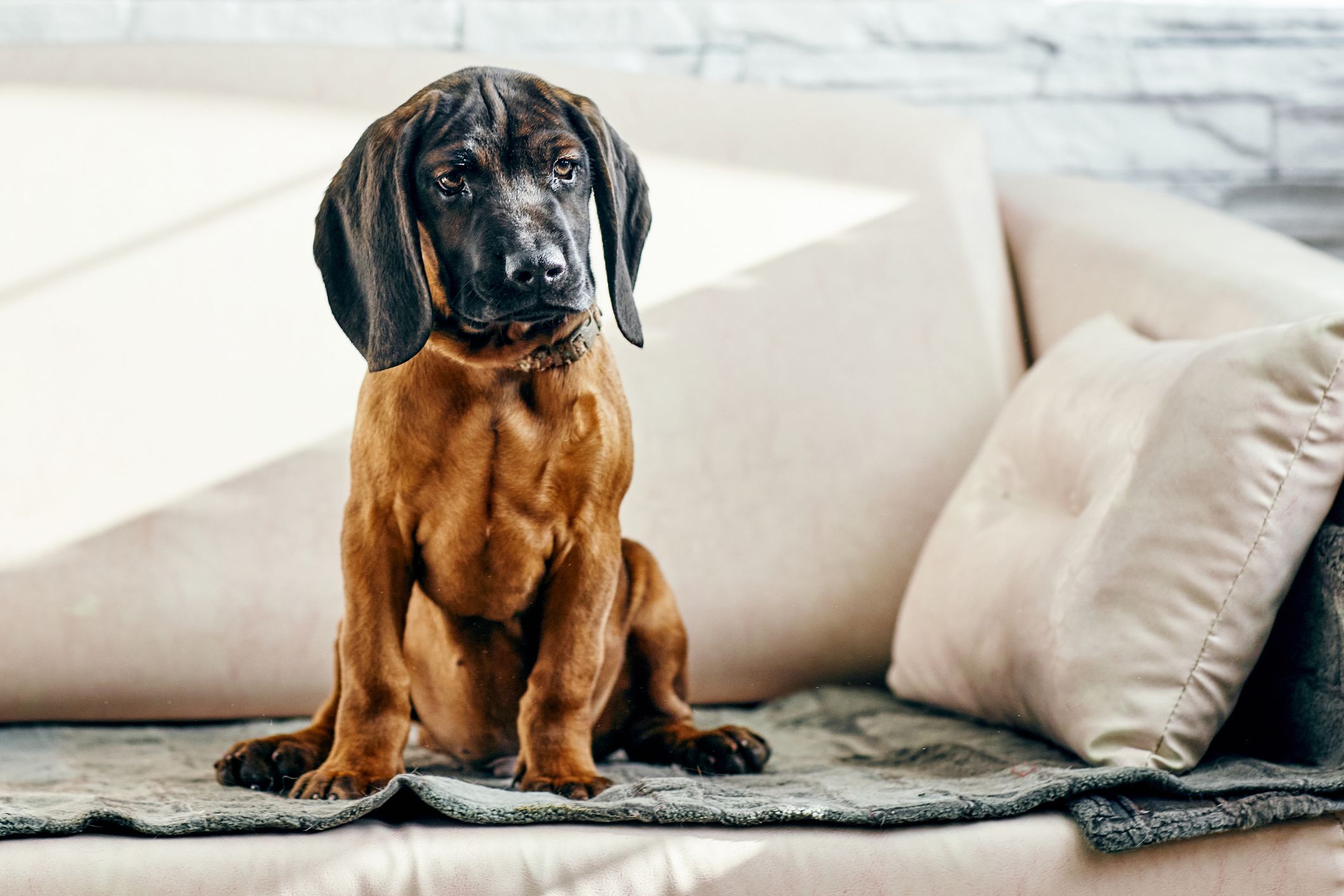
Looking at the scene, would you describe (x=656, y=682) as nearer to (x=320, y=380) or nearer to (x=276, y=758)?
(x=276, y=758)

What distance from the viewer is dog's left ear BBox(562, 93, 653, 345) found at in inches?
46.4

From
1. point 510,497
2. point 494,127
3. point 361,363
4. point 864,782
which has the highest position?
point 494,127

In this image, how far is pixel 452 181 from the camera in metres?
1.11

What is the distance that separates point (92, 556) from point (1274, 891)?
1.55 meters

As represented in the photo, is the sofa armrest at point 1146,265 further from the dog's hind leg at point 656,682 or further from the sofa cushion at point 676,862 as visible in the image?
the dog's hind leg at point 656,682

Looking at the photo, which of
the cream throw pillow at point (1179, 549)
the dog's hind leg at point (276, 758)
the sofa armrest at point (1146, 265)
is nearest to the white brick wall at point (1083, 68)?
the sofa armrest at point (1146, 265)

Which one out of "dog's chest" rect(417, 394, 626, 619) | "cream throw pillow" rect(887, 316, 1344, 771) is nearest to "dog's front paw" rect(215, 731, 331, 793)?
"dog's chest" rect(417, 394, 626, 619)

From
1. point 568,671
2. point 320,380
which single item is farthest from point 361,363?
point 568,671

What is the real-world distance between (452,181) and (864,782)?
2.50 ft

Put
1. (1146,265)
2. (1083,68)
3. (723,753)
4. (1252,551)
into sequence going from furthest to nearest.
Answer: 1. (1083,68)
2. (1146,265)
3. (723,753)
4. (1252,551)

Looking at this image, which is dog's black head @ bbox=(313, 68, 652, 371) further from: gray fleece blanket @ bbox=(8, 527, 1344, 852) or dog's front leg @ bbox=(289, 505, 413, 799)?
gray fleece blanket @ bbox=(8, 527, 1344, 852)

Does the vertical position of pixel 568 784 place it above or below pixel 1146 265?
below

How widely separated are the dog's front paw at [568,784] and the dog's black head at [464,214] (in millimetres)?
443

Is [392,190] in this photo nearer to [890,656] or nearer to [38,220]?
[38,220]
